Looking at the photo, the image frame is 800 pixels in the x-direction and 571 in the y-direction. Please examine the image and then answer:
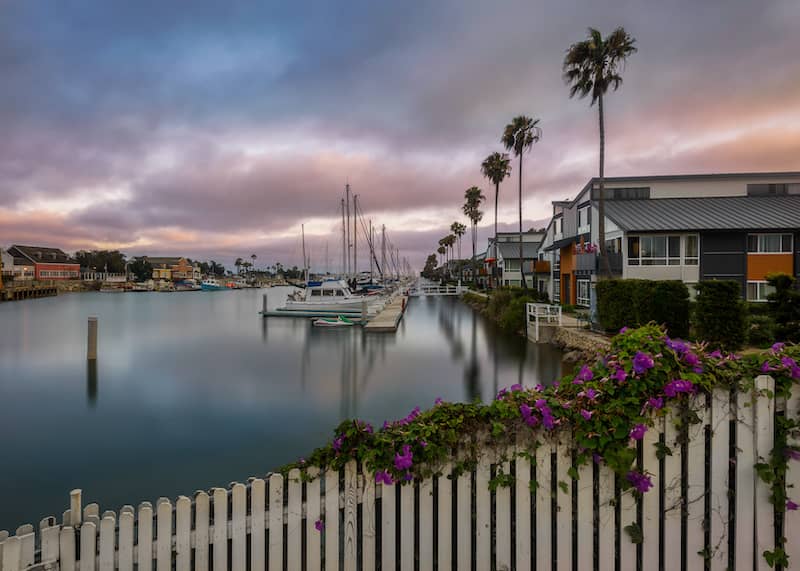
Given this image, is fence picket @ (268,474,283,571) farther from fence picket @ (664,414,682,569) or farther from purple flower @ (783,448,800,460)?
purple flower @ (783,448,800,460)

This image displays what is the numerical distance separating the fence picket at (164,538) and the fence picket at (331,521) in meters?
1.04

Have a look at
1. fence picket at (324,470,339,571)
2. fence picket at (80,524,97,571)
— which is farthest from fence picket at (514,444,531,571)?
fence picket at (80,524,97,571)

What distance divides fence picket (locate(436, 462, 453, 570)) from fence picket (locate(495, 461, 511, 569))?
0.33 meters

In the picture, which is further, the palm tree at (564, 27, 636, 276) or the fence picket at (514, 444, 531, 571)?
the palm tree at (564, 27, 636, 276)

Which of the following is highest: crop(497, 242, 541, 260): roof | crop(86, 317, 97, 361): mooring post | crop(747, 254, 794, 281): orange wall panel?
crop(497, 242, 541, 260): roof

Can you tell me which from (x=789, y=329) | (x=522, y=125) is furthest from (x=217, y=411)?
(x=522, y=125)

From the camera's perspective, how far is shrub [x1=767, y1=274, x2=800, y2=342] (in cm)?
1289

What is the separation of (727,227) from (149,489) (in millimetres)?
29764

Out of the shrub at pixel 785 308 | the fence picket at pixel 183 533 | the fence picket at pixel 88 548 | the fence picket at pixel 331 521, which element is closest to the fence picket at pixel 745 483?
the fence picket at pixel 331 521

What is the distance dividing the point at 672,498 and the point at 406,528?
1.87 metres

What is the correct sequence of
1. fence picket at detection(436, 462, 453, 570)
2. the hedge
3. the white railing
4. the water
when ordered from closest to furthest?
fence picket at detection(436, 462, 453, 570), the water, the hedge, the white railing

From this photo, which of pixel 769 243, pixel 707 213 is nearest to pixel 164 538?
pixel 769 243

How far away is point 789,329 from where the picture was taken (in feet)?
42.6

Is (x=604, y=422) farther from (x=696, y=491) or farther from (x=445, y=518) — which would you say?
(x=445, y=518)
